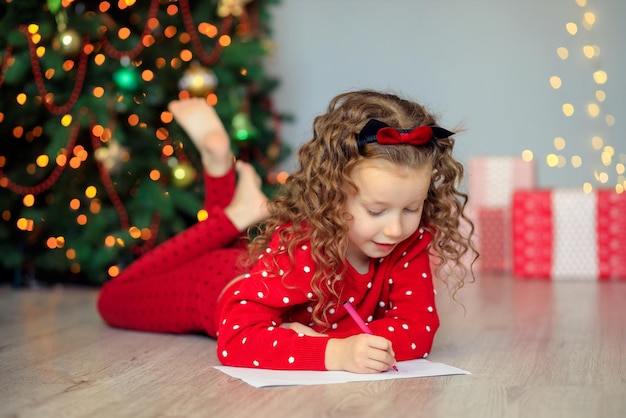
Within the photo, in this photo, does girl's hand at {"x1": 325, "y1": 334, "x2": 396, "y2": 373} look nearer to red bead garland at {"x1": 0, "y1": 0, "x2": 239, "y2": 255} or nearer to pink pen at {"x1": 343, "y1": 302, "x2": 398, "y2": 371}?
pink pen at {"x1": 343, "y1": 302, "x2": 398, "y2": 371}

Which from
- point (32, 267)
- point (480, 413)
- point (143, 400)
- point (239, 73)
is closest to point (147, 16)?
point (239, 73)

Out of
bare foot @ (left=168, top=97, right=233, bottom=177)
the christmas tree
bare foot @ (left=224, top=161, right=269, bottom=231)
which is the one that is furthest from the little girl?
the christmas tree

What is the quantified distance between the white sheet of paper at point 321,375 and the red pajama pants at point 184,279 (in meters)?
0.36

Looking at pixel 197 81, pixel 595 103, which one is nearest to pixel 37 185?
pixel 197 81

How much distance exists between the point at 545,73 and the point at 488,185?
0.48 metres

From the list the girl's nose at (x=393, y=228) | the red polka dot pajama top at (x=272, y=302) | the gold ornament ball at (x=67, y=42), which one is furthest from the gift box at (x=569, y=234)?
the girl's nose at (x=393, y=228)

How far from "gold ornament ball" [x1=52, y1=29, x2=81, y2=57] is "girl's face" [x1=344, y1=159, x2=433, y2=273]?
1315 mm

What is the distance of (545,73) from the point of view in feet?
11.1

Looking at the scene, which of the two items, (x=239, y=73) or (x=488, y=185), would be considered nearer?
(x=239, y=73)

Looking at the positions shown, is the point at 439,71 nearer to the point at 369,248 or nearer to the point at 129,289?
the point at 129,289

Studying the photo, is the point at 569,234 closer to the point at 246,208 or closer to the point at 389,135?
the point at 246,208

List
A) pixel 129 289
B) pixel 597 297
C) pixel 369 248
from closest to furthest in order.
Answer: pixel 369 248, pixel 129 289, pixel 597 297

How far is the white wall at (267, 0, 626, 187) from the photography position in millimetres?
3344

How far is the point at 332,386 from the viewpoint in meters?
1.36
